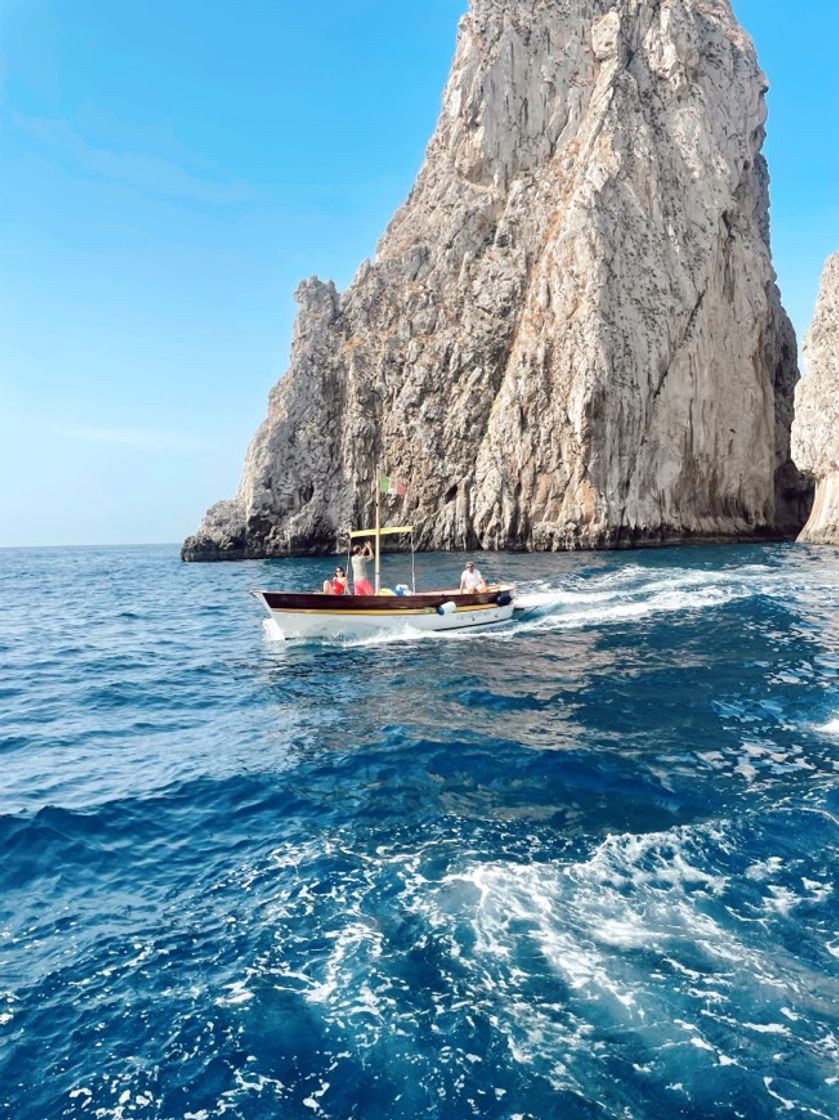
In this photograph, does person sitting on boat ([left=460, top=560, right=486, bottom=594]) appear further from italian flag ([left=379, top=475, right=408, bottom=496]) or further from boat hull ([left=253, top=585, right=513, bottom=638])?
italian flag ([left=379, top=475, right=408, bottom=496])

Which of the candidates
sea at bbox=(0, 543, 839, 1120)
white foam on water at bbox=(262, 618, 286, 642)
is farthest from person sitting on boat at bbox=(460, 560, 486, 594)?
sea at bbox=(0, 543, 839, 1120)

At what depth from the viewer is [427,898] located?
785cm

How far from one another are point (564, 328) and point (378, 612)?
161 feet

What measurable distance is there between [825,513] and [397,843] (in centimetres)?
6108

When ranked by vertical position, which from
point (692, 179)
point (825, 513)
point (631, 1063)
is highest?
point (692, 179)

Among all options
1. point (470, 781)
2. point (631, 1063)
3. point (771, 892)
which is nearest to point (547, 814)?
point (470, 781)

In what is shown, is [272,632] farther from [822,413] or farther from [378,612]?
[822,413]

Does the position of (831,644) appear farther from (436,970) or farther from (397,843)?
(436,970)

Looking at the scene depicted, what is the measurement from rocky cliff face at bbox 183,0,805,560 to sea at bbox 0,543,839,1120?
48.1m

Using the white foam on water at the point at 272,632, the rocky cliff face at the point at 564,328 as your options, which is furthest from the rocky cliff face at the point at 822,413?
the white foam on water at the point at 272,632

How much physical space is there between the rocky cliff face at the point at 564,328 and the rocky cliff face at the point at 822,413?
A: 768 centimetres

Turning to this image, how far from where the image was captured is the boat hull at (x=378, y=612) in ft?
77.6

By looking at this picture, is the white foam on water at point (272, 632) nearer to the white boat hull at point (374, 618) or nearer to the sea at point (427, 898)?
the white boat hull at point (374, 618)

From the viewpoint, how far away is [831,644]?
20812 mm
